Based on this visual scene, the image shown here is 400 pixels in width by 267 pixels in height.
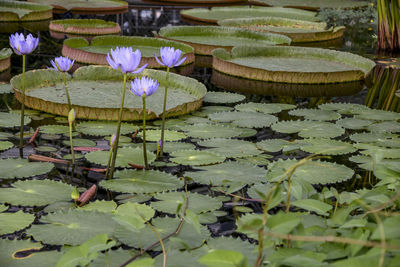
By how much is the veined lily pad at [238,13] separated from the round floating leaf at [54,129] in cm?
459

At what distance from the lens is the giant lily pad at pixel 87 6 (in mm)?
7055

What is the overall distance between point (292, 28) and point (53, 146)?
4.66 metres

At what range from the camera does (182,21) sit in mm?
7281

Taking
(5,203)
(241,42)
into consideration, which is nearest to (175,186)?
(5,203)

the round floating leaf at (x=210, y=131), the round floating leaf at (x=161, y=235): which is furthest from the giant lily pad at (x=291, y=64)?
the round floating leaf at (x=161, y=235)

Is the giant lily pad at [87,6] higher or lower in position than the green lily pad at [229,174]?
higher

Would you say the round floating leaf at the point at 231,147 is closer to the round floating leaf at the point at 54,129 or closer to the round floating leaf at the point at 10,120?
the round floating leaf at the point at 54,129

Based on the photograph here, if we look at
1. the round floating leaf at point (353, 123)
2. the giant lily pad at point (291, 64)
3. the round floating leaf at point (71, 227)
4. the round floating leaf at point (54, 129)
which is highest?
the giant lily pad at point (291, 64)

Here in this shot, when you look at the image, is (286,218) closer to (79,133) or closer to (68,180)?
(68,180)

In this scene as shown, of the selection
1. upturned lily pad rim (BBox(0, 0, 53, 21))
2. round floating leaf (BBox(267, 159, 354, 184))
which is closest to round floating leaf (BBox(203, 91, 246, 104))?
round floating leaf (BBox(267, 159, 354, 184))

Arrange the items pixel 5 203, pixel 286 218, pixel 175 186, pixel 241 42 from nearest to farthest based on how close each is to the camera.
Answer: pixel 286 218, pixel 5 203, pixel 175 186, pixel 241 42

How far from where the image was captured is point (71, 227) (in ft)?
4.88

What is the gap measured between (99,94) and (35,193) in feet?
4.37

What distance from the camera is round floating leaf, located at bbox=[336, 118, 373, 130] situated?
106 inches
